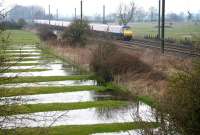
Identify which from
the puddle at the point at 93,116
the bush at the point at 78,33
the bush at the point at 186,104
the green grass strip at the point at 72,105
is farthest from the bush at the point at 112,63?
the bush at the point at 78,33

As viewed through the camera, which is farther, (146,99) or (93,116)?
(146,99)

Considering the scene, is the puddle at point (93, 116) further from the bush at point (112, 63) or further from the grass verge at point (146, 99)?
the bush at point (112, 63)

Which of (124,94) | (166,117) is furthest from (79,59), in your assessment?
(166,117)

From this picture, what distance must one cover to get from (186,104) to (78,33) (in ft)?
179

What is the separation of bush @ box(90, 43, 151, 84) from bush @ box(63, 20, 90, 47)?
81.3 ft

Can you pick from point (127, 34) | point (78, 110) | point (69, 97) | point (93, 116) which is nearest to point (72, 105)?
point (78, 110)

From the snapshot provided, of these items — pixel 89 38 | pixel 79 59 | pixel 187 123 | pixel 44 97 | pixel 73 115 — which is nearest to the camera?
pixel 187 123

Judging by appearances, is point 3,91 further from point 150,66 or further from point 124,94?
point 150,66

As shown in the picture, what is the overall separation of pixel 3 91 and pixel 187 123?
15.5 ft

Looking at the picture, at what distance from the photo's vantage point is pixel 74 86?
3481 centimetres

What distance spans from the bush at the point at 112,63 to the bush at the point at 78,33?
24792mm

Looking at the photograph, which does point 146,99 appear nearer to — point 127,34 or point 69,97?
point 69,97

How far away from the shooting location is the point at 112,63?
1468 inches

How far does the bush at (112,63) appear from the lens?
36.0 m
